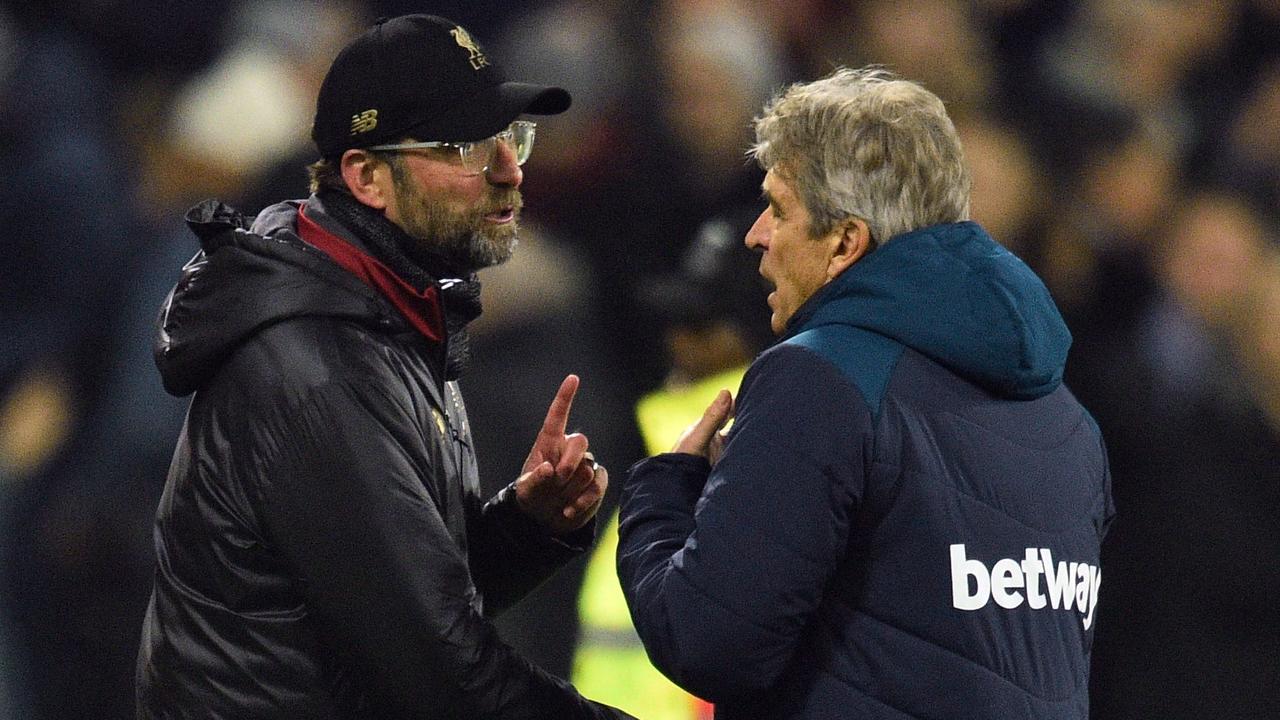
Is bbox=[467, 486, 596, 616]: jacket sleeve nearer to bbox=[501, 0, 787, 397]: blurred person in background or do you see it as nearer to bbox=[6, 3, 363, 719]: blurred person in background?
bbox=[501, 0, 787, 397]: blurred person in background

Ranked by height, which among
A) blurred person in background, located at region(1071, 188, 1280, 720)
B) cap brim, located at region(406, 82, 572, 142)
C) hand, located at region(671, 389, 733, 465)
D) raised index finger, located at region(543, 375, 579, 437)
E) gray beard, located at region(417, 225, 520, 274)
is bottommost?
blurred person in background, located at region(1071, 188, 1280, 720)

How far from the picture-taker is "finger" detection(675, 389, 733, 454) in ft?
4.76

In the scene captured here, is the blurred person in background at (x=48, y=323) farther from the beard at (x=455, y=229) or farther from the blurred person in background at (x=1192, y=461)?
the blurred person in background at (x=1192, y=461)

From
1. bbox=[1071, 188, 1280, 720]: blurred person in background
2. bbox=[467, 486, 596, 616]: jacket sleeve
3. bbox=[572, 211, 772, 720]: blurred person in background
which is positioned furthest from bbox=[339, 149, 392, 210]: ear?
bbox=[1071, 188, 1280, 720]: blurred person in background

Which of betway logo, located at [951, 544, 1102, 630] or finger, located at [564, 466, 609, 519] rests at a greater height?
betway logo, located at [951, 544, 1102, 630]

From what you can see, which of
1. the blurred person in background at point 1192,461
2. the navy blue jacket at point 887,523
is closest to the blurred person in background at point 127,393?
the blurred person in background at point 1192,461

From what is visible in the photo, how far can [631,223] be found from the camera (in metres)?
3.19

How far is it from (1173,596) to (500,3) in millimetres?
1837

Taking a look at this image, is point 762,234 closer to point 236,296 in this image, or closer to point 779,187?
point 779,187

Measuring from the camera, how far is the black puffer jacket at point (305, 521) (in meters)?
1.41

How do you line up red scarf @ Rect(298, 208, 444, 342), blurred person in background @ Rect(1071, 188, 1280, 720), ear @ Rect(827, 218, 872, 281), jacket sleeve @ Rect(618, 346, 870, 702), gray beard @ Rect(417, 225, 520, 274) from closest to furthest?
1. jacket sleeve @ Rect(618, 346, 870, 702)
2. ear @ Rect(827, 218, 872, 281)
3. red scarf @ Rect(298, 208, 444, 342)
4. gray beard @ Rect(417, 225, 520, 274)
5. blurred person in background @ Rect(1071, 188, 1280, 720)

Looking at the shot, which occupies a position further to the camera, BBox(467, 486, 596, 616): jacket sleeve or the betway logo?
BBox(467, 486, 596, 616): jacket sleeve

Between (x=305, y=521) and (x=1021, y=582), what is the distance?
65cm

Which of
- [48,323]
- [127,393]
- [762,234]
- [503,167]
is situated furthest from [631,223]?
[762,234]
